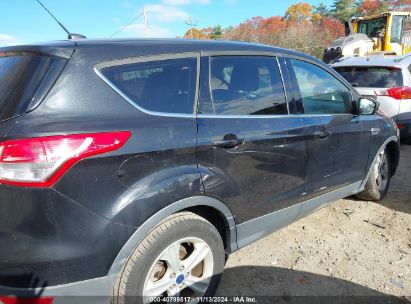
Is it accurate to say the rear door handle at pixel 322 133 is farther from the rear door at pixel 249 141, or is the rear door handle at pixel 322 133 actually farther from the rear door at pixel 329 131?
the rear door at pixel 249 141

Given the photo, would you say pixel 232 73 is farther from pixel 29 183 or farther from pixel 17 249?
pixel 17 249

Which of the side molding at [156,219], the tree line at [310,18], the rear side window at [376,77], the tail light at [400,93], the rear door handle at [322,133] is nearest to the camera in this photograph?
the side molding at [156,219]

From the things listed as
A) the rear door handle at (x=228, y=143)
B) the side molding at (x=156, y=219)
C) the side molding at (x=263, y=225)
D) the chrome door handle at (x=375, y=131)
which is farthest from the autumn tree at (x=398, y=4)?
the side molding at (x=156, y=219)

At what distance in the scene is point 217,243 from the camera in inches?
97.4

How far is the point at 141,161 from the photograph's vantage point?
200cm

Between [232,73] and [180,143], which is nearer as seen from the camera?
[180,143]

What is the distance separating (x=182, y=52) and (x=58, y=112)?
0.89m

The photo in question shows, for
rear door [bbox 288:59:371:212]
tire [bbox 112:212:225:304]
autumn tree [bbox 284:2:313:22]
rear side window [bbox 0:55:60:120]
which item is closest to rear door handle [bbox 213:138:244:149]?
tire [bbox 112:212:225:304]

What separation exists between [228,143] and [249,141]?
8.3 inches

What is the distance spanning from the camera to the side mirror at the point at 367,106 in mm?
3771

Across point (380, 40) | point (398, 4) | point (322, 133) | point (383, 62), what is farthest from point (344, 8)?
point (322, 133)

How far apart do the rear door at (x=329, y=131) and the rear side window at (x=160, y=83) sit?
112 cm

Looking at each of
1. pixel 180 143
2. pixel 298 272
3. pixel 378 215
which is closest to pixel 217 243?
pixel 180 143

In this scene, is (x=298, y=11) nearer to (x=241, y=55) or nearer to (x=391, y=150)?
(x=391, y=150)
